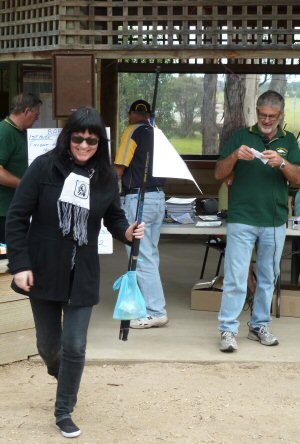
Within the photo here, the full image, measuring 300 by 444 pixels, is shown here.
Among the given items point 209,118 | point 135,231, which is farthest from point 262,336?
point 209,118

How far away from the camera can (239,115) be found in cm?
1510

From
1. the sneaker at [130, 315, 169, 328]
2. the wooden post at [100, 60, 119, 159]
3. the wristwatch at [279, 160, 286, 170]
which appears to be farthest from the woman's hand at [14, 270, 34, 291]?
the wooden post at [100, 60, 119, 159]

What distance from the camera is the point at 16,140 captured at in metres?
6.21

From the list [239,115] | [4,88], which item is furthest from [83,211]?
[239,115]

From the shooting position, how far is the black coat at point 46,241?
4.16 metres

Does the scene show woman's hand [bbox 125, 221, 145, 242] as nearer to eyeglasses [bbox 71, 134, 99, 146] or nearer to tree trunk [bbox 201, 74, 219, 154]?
eyeglasses [bbox 71, 134, 99, 146]

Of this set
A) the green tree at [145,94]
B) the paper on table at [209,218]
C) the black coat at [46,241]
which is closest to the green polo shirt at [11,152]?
the paper on table at [209,218]

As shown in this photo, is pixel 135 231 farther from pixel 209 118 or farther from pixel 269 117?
pixel 209 118

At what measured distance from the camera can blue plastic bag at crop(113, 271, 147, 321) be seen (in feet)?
14.5

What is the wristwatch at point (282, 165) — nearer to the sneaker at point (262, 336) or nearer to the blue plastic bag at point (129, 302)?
the sneaker at point (262, 336)

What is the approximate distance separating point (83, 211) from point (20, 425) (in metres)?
1.26

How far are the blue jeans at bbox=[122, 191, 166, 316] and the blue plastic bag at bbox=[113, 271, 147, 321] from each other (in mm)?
1925

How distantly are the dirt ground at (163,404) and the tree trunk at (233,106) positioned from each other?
31.0ft

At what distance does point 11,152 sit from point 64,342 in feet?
7.63
